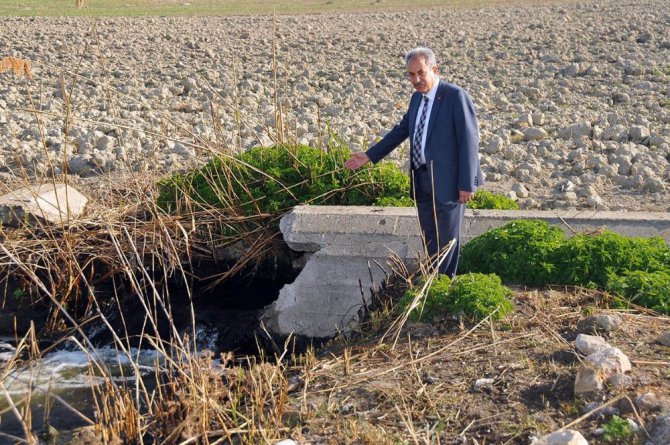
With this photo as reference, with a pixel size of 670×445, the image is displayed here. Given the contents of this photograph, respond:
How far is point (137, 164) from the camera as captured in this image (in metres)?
9.26

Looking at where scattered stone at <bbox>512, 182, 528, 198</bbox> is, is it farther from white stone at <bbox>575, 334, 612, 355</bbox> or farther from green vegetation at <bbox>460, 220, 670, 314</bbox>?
white stone at <bbox>575, 334, 612, 355</bbox>

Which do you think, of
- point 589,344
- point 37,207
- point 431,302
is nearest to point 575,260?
point 431,302

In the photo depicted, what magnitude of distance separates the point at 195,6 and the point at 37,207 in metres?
21.7

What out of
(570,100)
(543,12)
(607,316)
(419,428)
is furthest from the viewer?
(543,12)

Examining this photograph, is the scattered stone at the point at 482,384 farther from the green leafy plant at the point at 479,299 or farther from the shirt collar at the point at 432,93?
the shirt collar at the point at 432,93

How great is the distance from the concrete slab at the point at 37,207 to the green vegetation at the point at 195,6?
16818 millimetres

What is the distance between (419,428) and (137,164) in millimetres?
5482

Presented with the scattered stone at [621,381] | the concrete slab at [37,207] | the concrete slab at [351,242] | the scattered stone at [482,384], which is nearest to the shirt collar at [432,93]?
the concrete slab at [351,242]

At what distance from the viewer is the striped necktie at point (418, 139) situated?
5801 mm

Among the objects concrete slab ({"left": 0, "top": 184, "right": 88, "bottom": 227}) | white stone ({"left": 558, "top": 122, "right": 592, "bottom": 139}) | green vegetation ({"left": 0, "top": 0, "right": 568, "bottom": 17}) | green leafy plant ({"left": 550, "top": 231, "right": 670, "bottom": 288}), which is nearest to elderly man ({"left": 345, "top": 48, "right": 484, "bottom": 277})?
green leafy plant ({"left": 550, "top": 231, "right": 670, "bottom": 288})

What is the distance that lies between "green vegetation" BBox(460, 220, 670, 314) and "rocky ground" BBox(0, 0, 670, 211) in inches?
80.7

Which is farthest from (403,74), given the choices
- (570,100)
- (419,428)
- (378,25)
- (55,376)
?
(419,428)

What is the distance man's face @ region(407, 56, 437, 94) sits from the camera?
5.62 metres

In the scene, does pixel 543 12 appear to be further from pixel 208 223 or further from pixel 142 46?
pixel 208 223
